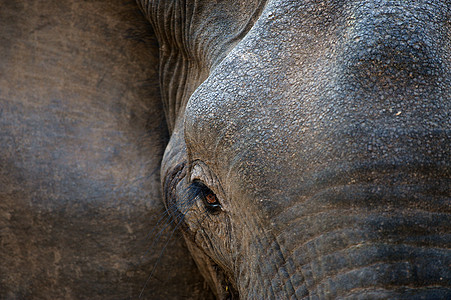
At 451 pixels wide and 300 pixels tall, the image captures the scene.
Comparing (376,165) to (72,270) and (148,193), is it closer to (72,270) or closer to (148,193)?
(148,193)

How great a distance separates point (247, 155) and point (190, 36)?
23.5 inches

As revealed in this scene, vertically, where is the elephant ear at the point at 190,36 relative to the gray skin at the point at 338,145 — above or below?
above

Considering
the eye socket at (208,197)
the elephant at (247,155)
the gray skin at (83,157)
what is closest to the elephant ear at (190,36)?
the elephant at (247,155)

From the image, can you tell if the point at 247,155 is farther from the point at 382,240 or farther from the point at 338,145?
the point at 382,240

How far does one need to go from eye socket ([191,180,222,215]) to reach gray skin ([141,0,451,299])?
13cm

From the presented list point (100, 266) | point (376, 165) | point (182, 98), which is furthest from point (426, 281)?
point (100, 266)

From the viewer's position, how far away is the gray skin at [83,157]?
2.04 metres

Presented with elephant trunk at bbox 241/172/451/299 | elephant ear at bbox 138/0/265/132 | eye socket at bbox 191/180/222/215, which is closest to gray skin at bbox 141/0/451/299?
elephant trunk at bbox 241/172/451/299

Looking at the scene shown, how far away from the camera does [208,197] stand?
1514mm

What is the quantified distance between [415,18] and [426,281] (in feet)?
1.44

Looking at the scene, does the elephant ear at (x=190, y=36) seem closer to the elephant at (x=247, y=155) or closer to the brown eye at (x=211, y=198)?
the elephant at (x=247, y=155)

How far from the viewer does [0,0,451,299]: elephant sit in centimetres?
112

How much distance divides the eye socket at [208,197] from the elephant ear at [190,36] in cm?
28

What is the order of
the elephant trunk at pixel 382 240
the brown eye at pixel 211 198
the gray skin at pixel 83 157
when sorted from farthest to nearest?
1. the gray skin at pixel 83 157
2. the brown eye at pixel 211 198
3. the elephant trunk at pixel 382 240
